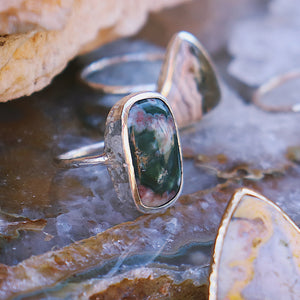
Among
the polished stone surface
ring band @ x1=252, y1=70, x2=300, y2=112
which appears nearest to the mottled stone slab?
the polished stone surface

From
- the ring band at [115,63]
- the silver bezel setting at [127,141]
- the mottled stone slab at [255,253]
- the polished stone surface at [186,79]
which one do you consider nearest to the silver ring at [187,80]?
the polished stone surface at [186,79]

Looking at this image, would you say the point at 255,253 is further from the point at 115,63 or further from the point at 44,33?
the point at 115,63

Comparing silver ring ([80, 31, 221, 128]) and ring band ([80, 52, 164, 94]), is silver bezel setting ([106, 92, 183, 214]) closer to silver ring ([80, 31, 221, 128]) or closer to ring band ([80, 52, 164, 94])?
silver ring ([80, 31, 221, 128])

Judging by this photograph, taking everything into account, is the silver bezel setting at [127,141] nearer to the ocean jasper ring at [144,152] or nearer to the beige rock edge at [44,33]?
the ocean jasper ring at [144,152]

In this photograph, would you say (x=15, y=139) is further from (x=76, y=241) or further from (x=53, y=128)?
(x=76, y=241)

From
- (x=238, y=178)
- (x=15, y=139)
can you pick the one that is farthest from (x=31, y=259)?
(x=238, y=178)
